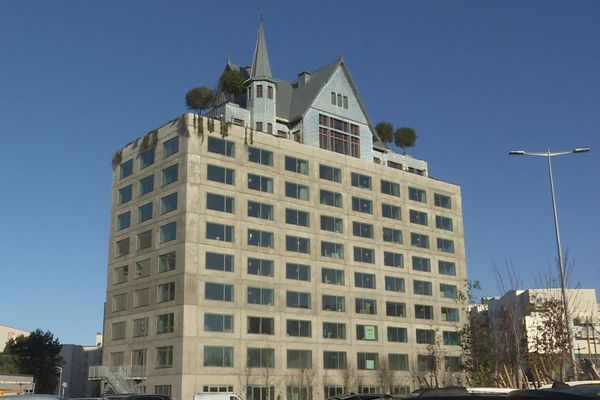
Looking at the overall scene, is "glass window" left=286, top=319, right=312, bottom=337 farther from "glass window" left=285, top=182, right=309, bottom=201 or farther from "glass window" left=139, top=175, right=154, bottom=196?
"glass window" left=139, top=175, right=154, bottom=196

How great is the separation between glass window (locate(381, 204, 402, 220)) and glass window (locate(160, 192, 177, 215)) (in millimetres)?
27281

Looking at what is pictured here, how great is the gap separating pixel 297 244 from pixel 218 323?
44.3 ft

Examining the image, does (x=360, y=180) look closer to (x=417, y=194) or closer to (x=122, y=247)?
(x=417, y=194)

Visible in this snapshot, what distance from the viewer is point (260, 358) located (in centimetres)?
7381

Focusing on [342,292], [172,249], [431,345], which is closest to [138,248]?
[172,249]

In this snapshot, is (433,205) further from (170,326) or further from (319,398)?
(170,326)

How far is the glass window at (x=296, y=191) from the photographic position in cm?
8088

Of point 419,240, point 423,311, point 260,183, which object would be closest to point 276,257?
point 260,183

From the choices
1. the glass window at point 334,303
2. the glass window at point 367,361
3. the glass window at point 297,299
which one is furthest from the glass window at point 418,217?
the glass window at point 297,299

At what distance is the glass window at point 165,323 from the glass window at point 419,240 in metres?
34.1

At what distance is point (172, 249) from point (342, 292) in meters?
20.7

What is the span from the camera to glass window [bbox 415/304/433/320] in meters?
89.8

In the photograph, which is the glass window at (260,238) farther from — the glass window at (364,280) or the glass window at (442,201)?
the glass window at (442,201)

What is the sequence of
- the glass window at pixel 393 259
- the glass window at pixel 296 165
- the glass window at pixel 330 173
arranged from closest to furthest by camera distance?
1. the glass window at pixel 296 165
2. the glass window at pixel 330 173
3. the glass window at pixel 393 259
